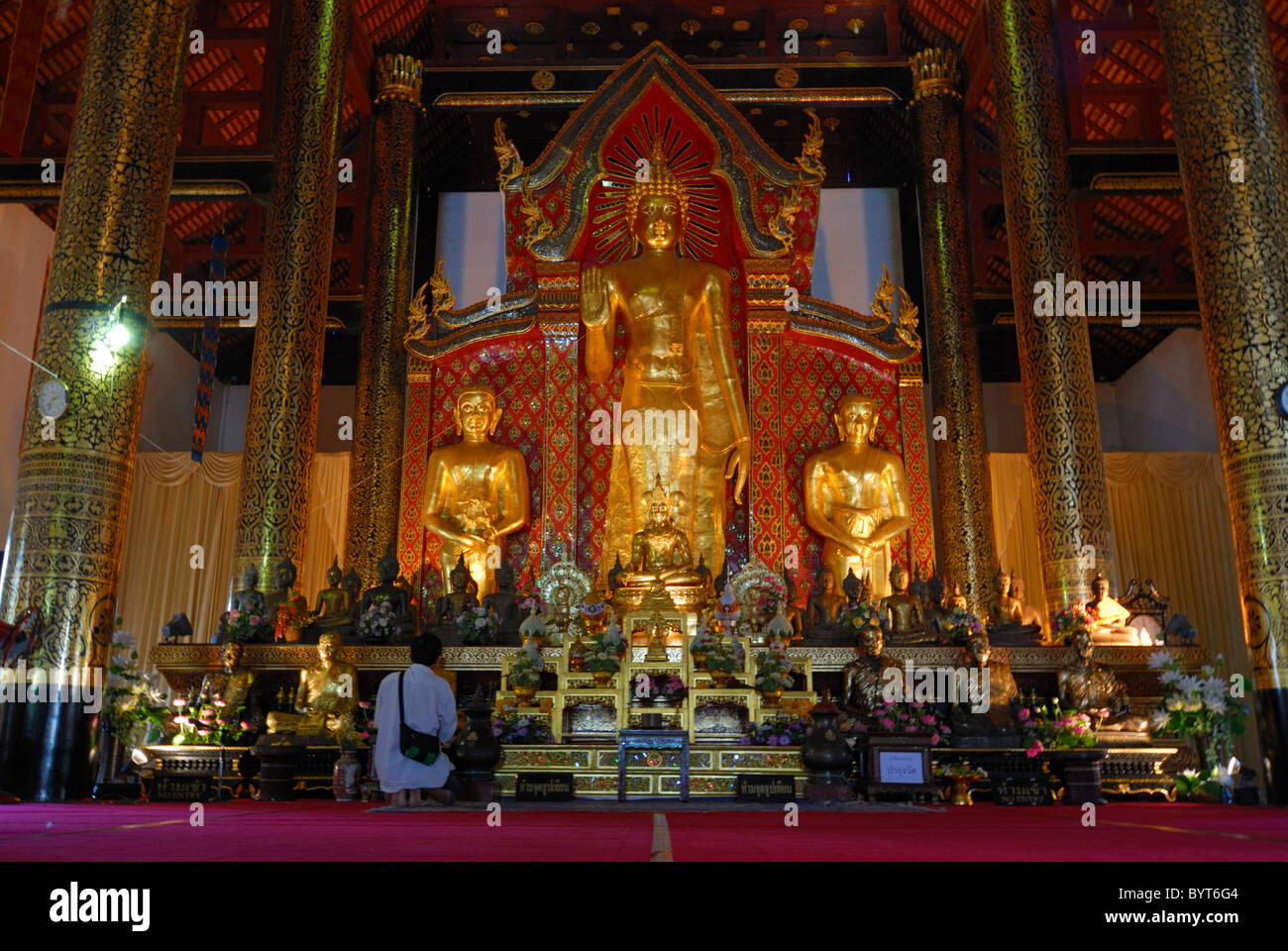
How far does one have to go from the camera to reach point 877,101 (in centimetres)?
1213

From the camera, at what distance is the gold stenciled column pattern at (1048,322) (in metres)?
8.09

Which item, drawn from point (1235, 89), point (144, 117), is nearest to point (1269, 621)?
point (1235, 89)

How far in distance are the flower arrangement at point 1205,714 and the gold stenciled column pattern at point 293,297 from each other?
236 inches

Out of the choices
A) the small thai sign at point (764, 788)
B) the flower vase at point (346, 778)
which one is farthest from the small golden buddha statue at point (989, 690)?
the flower vase at point (346, 778)

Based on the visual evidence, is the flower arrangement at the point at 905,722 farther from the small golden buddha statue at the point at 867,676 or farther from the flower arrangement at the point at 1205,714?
the flower arrangement at the point at 1205,714

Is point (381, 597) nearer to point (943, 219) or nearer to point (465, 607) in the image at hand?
point (465, 607)

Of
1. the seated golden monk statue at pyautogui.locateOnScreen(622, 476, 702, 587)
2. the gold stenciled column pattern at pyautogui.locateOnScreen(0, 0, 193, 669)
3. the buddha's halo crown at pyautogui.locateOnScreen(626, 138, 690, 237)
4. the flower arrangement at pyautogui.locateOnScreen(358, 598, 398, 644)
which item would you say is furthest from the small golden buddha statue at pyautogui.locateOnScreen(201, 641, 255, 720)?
the buddha's halo crown at pyautogui.locateOnScreen(626, 138, 690, 237)

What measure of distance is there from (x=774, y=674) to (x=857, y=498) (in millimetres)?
3596

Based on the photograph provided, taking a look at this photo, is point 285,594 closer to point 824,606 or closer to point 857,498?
point 824,606

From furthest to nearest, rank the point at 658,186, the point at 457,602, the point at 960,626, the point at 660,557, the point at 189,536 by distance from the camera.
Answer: the point at 189,536 → the point at 658,186 → the point at 660,557 → the point at 457,602 → the point at 960,626

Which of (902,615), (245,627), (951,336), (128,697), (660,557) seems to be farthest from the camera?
(951,336)

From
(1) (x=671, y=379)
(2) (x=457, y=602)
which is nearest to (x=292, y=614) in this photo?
A: (2) (x=457, y=602)

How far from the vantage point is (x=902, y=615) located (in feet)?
23.6

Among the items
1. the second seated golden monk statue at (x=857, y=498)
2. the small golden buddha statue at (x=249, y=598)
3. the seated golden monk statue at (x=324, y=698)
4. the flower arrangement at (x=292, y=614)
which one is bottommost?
the seated golden monk statue at (x=324, y=698)
